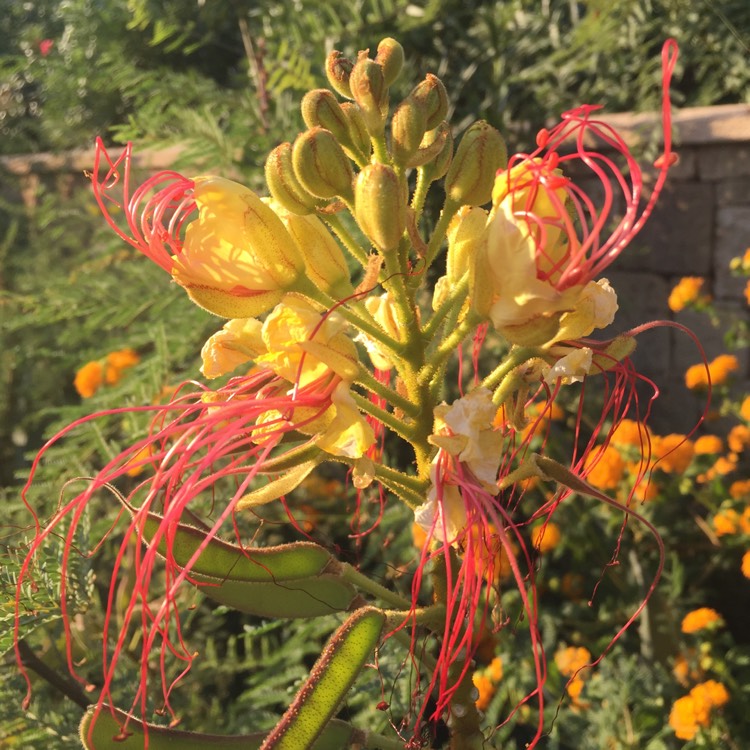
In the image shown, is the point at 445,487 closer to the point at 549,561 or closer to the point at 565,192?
the point at 565,192

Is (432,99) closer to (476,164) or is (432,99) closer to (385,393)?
(476,164)

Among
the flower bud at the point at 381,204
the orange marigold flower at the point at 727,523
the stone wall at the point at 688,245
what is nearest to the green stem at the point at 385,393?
the flower bud at the point at 381,204

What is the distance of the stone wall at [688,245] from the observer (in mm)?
2500

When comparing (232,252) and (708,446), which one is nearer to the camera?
(232,252)

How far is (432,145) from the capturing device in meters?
0.74

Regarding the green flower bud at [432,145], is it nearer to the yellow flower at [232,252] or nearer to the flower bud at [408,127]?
the flower bud at [408,127]

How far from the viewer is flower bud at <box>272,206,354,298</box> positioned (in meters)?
0.74

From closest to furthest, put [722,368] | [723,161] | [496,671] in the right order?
[496,671], [722,368], [723,161]

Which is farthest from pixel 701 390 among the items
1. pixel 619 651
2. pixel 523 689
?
pixel 523 689

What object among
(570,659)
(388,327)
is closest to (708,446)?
(570,659)

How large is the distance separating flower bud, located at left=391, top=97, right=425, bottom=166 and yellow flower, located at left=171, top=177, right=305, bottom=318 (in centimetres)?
12

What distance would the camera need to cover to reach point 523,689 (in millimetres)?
1531

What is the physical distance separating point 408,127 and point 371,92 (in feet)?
0.15

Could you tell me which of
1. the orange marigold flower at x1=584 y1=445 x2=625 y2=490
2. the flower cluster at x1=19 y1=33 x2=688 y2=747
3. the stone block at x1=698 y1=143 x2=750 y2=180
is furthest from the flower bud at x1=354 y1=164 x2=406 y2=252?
the stone block at x1=698 y1=143 x2=750 y2=180
